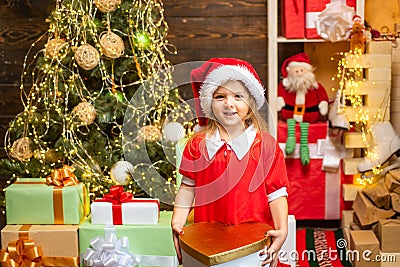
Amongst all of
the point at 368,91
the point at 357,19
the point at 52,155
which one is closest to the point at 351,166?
the point at 368,91

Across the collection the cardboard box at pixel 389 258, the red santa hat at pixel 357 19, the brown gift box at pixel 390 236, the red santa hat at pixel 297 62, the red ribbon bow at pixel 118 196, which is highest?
the red santa hat at pixel 357 19

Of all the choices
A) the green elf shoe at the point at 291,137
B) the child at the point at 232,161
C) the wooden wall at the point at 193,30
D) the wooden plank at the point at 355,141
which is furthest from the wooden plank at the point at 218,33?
the child at the point at 232,161

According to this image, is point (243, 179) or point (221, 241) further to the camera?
point (243, 179)

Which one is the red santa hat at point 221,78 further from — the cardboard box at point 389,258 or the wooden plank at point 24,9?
the wooden plank at point 24,9

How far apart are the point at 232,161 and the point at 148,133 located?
0.99m

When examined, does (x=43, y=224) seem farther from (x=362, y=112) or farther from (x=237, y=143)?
(x=362, y=112)

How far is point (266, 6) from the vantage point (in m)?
3.69

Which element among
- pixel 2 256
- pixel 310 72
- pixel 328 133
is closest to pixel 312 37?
pixel 310 72

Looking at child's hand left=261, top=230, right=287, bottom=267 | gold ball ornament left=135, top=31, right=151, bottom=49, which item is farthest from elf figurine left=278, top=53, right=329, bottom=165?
child's hand left=261, top=230, right=287, bottom=267

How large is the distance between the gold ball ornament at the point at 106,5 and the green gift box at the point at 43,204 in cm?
76

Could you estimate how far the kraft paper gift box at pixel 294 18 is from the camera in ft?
11.3

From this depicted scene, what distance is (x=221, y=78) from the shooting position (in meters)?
1.98

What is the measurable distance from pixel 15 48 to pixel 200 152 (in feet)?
6.62

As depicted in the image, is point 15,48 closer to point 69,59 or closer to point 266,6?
point 69,59
